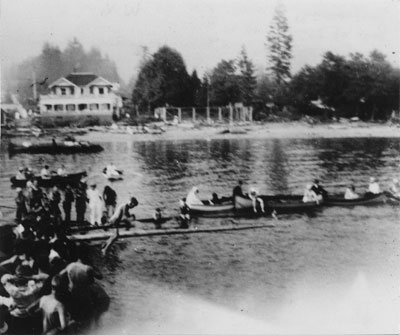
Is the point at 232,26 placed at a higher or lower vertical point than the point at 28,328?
higher

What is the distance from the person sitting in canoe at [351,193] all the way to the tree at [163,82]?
4.37 ft

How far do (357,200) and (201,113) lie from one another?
1287mm

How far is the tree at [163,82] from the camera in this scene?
408cm

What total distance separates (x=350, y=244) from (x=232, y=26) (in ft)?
5.74

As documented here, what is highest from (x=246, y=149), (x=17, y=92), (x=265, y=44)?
(x=265, y=44)

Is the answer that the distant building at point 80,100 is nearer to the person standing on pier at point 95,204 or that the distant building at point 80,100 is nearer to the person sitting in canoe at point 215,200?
the person standing on pier at point 95,204

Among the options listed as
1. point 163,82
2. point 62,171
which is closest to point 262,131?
point 163,82

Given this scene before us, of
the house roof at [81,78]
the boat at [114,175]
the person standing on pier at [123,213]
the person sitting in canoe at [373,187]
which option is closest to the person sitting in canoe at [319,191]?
the person sitting in canoe at [373,187]

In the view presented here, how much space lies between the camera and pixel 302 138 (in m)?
4.34

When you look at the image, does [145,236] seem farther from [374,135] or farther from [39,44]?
[374,135]

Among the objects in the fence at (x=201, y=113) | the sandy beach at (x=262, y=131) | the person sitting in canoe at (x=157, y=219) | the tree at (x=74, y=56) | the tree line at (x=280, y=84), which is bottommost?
the person sitting in canoe at (x=157, y=219)

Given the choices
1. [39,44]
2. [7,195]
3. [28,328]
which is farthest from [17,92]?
[28,328]

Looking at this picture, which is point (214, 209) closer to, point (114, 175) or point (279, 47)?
point (114, 175)

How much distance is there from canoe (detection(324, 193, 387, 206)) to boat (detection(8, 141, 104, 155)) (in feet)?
5.55
